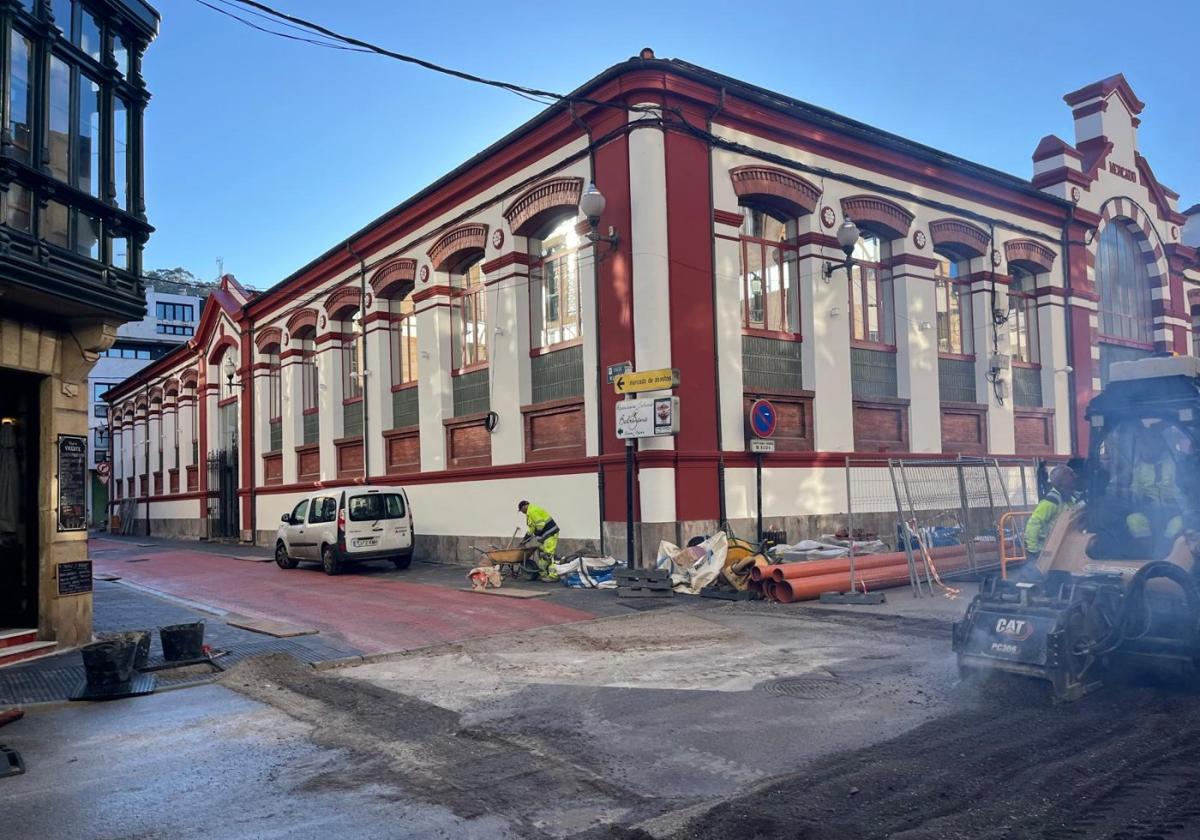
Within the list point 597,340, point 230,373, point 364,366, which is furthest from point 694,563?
point 230,373

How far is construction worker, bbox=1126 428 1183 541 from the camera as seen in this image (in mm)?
7188

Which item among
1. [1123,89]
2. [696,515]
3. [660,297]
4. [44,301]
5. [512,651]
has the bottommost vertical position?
[512,651]

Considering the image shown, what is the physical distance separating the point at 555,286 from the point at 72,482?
9836 millimetres

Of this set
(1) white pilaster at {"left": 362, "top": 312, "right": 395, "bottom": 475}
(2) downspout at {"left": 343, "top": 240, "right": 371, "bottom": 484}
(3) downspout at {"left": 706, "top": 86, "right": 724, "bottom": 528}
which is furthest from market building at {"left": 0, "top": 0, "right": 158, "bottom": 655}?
(2) downspout at {"left": 343, "top": 240, "right": 371, "bottom": 484}

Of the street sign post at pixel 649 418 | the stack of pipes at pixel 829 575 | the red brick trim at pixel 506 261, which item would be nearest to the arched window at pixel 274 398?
the red brick trim at pixel 506 261

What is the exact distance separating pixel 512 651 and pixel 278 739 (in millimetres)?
3388

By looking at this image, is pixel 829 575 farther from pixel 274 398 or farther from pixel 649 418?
pixel 274 398

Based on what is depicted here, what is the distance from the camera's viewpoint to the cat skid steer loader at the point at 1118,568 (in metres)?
6.32

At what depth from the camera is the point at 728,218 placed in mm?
16109

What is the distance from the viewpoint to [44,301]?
950 cm

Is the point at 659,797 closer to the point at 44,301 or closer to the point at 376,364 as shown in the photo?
the point at 44,301

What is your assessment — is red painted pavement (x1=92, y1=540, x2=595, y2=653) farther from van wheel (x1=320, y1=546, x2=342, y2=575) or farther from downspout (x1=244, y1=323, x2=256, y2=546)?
downspout (x1=244, y1=323, x2=256, y2=546)

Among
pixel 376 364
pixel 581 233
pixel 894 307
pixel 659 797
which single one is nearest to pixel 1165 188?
pixel 894 307

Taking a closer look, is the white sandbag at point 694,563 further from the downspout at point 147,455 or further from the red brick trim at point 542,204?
the downspout at point 147,455
